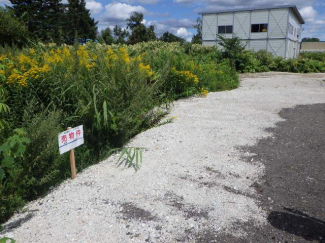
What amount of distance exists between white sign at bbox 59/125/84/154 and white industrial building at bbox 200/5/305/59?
27.0 meters

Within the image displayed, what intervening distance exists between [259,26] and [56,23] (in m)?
20.3

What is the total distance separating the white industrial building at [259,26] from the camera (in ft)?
94.7

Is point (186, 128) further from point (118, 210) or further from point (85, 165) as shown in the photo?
point (118, 210)

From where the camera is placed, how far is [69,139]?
3055 millimetres

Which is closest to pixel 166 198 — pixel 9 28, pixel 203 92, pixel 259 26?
pixel 203 92

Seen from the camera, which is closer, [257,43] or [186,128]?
[186,128]

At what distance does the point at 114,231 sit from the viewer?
2.31 m

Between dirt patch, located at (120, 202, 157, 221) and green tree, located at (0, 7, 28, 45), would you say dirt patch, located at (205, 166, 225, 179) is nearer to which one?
dirt patch, located at (120, 202, 157, 221)

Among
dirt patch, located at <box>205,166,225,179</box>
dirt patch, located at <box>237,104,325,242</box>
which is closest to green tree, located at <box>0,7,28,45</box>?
dirt patch, located at <box>205,166,225,179</box>

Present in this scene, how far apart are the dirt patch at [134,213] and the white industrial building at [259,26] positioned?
1083 inches

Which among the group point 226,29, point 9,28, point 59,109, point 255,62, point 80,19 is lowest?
point 59,109

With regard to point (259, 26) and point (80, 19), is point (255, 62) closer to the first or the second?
point (259, 26)

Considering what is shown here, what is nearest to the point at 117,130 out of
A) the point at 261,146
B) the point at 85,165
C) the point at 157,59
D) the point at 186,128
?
the point at 85,165

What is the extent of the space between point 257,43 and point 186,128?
28.4 m
